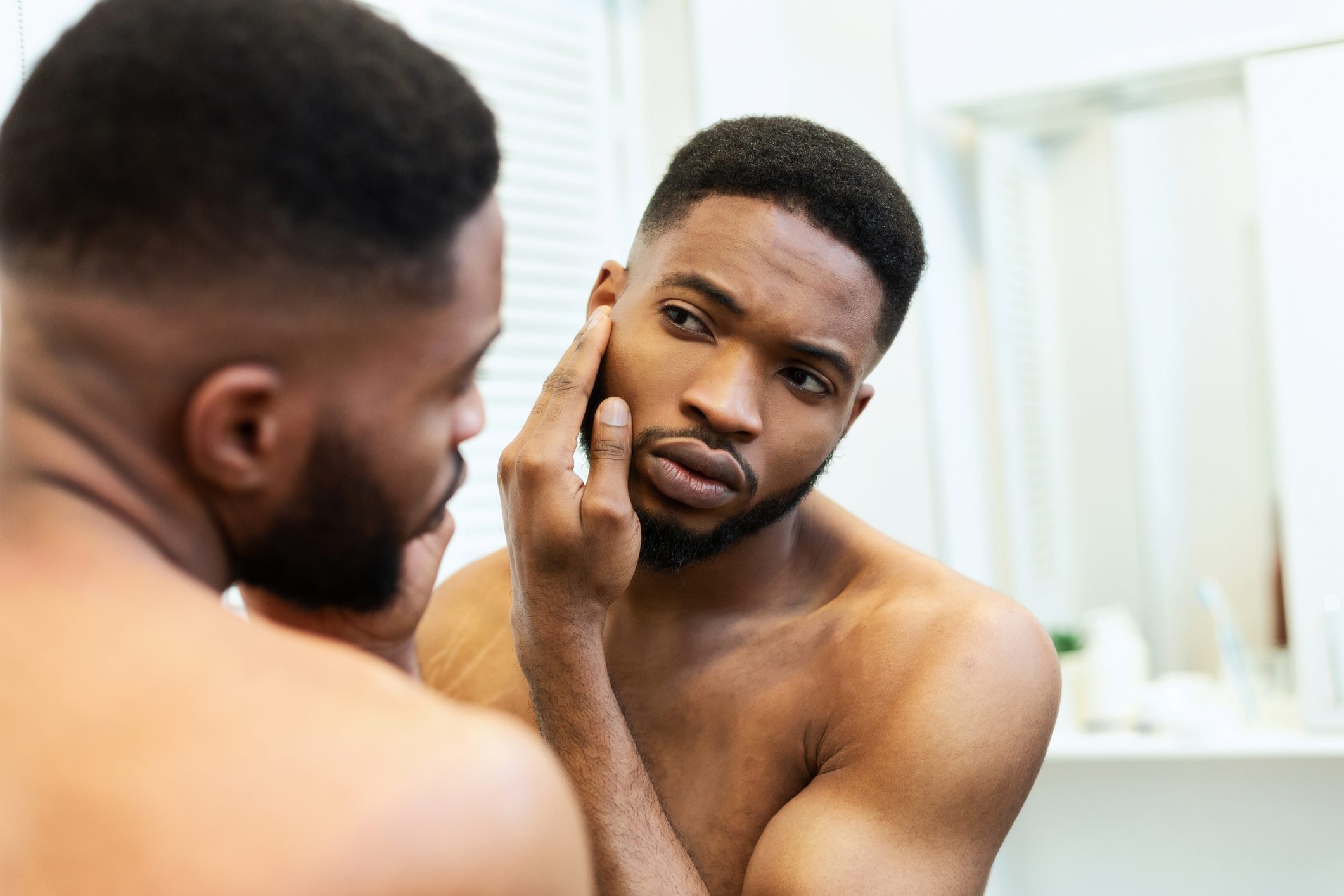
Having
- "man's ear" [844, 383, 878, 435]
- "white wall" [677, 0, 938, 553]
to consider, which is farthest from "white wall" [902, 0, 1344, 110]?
"man's ear" [844, 383, 878, 435]

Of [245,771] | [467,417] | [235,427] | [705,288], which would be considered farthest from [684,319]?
[245,771]

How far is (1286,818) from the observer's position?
2.16 m

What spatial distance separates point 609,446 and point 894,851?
0.43 metres

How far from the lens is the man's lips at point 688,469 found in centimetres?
109

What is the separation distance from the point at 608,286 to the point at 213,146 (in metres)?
0.78

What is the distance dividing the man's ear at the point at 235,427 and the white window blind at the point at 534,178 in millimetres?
1548

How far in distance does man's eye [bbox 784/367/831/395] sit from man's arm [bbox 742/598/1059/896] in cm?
26

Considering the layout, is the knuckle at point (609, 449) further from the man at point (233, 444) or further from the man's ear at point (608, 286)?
the man at point (233, 444)

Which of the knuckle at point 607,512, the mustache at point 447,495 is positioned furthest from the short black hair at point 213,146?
the knuckle at point 607,512

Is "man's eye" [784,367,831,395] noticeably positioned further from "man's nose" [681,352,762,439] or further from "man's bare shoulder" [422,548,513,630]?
"man's bare shoulder" [422,548,513,630]

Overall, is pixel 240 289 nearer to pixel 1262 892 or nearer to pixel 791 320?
pixel 791 320

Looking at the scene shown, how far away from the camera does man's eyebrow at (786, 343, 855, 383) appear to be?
1.12 m

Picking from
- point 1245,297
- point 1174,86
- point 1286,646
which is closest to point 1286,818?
point 1286,646

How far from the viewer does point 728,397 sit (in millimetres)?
1085
